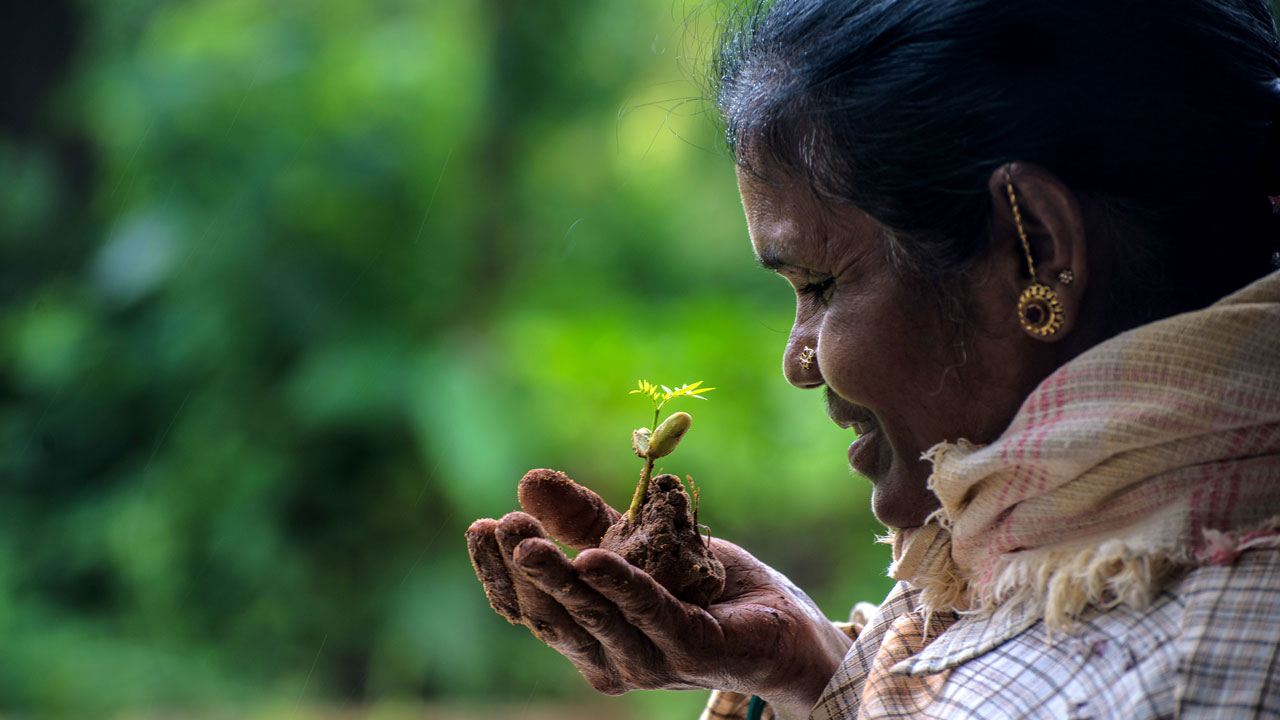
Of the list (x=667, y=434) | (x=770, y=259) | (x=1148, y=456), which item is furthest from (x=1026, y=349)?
(x=667, y=434)

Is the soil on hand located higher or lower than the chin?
lower

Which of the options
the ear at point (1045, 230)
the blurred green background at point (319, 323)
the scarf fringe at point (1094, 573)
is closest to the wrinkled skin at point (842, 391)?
the ear at point (1045, 230)

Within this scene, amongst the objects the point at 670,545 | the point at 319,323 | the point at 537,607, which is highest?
the point at 319,323

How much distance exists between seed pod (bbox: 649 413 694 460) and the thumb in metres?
0.09

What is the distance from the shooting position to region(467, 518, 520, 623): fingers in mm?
961

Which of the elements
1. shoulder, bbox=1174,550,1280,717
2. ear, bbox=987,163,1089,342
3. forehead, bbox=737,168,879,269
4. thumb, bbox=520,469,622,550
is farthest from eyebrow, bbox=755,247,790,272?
shoulder, bbox=1174,550,1280,717

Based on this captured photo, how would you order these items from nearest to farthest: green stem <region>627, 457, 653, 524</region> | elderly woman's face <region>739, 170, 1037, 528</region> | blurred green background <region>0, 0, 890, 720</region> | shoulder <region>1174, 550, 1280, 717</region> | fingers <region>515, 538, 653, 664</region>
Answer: shoulder <region>1174, 550, 1280, 717</region> → fingers <region>515, 538, 653, 664</region> → elderly woman's face <region>739, 170, 1037, 528</region> → green stem <region>627, 457, 653, 524</region> → blurred green background <region>0, 0, 890, 720</region>

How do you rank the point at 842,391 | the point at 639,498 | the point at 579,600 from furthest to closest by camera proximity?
the point at 639,498 → the point at 842,391 → the point at 579,600

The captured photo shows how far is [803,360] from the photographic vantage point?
1062 millimetres

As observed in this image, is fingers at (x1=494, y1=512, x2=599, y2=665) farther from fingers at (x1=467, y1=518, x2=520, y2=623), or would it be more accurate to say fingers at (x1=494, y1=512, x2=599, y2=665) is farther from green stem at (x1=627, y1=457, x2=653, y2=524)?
green stem at (x1=627, y1=457, x2=653, y2=524)

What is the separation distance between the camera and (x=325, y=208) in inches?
150

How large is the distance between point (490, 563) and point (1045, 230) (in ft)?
1.89

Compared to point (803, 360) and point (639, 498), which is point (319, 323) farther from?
point (803, 360)

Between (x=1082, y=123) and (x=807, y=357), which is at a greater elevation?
(x=1082, y=123)
